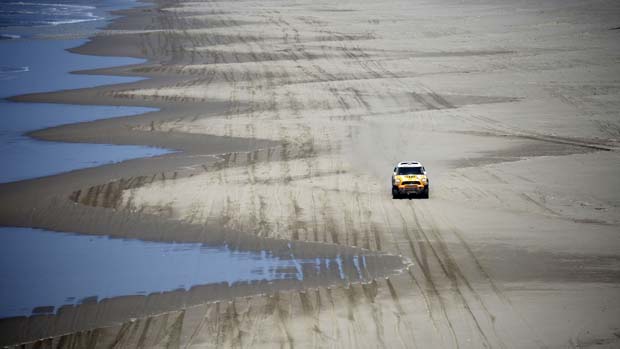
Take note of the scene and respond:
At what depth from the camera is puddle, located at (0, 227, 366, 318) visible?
22.2 metres

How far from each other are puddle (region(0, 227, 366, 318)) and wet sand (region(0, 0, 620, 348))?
0.72 m

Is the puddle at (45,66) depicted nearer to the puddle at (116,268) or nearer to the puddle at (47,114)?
the puddle at (47,114)

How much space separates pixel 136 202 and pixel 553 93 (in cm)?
2489

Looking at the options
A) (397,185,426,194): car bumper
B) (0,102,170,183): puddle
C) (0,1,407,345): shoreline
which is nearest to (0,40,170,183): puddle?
(0,102,170,183): puddle

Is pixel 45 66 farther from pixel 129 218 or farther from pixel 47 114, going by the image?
pixel 129 218

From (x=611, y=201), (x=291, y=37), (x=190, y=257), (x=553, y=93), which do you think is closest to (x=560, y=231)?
(x=611, y=201)

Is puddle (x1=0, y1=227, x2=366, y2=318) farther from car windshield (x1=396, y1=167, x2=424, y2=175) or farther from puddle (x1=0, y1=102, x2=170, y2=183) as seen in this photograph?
puddle (x1=0, y1=102, x2=170, y2=183)

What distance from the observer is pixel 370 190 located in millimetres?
30891

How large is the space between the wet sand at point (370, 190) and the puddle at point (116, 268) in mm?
717

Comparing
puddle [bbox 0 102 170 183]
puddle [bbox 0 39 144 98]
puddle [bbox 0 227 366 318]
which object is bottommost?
puddle [bbox 0 39 144 98]

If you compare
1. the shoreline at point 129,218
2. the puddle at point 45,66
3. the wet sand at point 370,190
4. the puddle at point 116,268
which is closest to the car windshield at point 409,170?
the wet sand at point 370,190

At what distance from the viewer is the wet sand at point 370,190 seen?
64.4 ft

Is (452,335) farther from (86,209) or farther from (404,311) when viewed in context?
(86,209)

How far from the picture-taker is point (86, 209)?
2959cm
